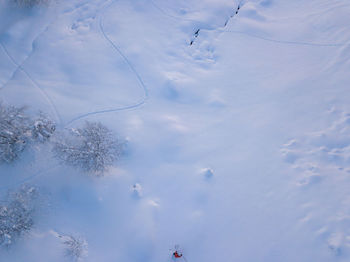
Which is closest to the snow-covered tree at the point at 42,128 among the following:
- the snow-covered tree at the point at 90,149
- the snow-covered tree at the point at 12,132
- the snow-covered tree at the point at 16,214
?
the snow-covered tree at the point at 12,132

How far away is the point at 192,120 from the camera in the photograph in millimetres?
7371

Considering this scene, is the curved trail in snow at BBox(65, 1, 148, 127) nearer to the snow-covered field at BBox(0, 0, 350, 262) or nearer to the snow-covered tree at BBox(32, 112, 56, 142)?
the snow-covered field at BBox(0, 0, 350, 262)

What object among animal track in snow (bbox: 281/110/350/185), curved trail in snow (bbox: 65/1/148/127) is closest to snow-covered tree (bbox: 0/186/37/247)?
curved trail in snow (bbox: 65/1/148/127)

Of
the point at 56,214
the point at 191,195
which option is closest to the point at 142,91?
the point at 191,195

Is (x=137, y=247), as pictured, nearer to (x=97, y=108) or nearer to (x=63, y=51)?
(x=97, y=108)

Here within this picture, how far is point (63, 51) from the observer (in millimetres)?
8398

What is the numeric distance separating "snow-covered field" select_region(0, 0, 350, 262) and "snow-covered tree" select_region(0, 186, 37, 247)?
0.18 meters

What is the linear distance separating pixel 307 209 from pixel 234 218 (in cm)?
175

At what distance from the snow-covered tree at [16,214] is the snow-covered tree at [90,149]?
1105mm

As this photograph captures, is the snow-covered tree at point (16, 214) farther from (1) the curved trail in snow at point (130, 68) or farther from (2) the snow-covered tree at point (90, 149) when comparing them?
(1) the curved trail in snow at point (130, 68)

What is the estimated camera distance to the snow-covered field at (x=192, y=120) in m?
5.55

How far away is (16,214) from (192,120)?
4986mm

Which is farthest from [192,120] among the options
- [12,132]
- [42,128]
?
[12,132]

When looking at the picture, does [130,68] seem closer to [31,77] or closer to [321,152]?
[31,77]
